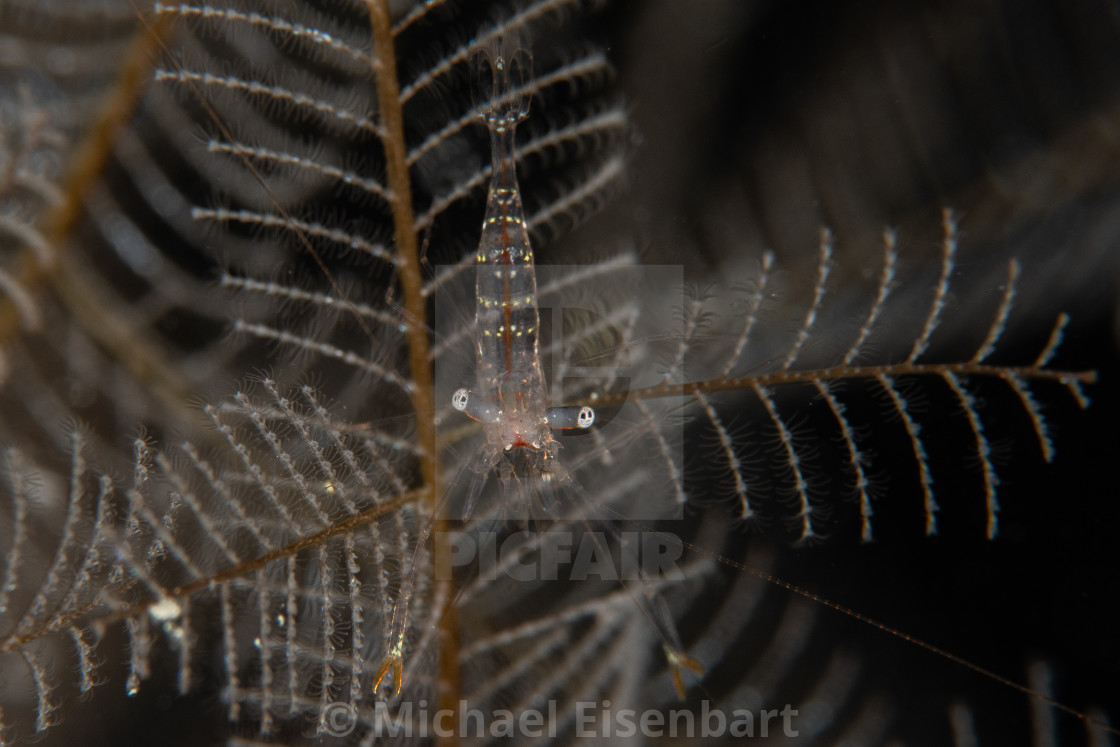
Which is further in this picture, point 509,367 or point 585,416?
point 509,367

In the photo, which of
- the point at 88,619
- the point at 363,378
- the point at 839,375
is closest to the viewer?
the point at 88,619

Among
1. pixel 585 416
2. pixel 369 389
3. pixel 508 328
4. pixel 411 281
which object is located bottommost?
pixel 585 416

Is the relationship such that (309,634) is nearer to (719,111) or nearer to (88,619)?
(88,619)

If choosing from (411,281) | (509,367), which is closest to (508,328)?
(509,367)

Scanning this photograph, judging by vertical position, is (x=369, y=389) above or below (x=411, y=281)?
below

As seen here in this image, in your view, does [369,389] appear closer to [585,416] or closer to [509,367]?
[509,367]

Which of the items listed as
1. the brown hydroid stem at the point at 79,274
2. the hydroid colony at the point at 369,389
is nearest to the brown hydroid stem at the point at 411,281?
the hydroid colony at the point at 369,389

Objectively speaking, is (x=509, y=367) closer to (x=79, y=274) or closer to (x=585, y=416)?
(x=585, y=416)

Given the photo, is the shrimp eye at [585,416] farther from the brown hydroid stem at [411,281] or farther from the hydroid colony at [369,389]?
the brown hydroid stem at [411,281]

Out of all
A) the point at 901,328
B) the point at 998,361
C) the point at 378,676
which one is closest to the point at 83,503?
the point at 378,676

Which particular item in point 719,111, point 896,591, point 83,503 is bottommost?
point 896,591
